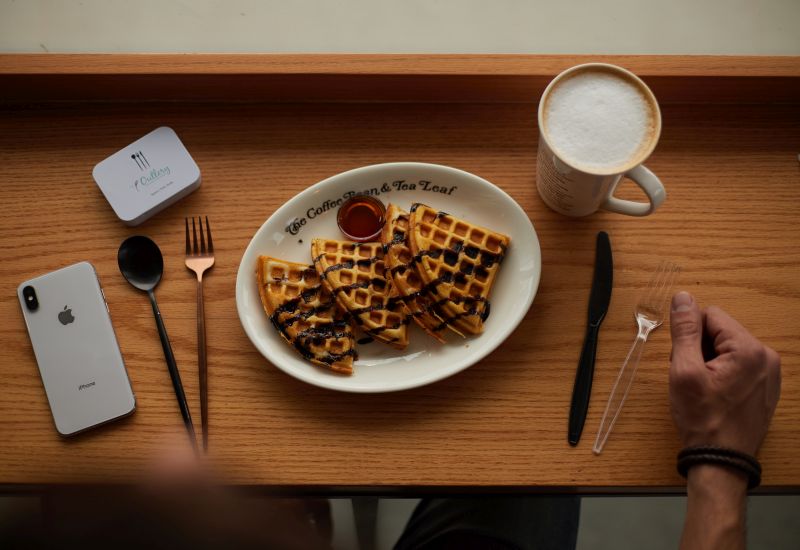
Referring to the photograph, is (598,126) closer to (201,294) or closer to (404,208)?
(404,208)

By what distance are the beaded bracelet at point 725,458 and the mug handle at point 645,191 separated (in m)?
0.39

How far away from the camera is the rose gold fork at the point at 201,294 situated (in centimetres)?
110

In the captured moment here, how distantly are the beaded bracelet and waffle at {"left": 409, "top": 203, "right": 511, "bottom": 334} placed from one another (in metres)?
0.39

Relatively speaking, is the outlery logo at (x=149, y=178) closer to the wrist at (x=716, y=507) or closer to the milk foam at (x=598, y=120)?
the milk foam at (x=598, y=120)

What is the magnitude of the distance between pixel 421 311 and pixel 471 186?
249mm

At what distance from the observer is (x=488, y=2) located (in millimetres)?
1322

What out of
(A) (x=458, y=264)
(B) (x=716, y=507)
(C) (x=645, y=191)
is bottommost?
(B) (x=716, y=507)

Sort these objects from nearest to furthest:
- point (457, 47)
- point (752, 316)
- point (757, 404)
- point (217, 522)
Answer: point (217, 522)
point (757, 404)
point (752, 316)
point (457, 47)

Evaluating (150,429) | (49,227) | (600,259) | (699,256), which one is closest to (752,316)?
(699,256)

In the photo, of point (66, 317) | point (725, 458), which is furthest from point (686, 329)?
point (66, 317)

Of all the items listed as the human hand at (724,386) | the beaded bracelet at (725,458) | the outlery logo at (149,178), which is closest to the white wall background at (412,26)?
the outlery logo at (149,178)

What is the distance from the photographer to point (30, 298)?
3.75ft

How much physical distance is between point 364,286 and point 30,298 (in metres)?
0.60

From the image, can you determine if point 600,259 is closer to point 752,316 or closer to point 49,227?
point 752,316
